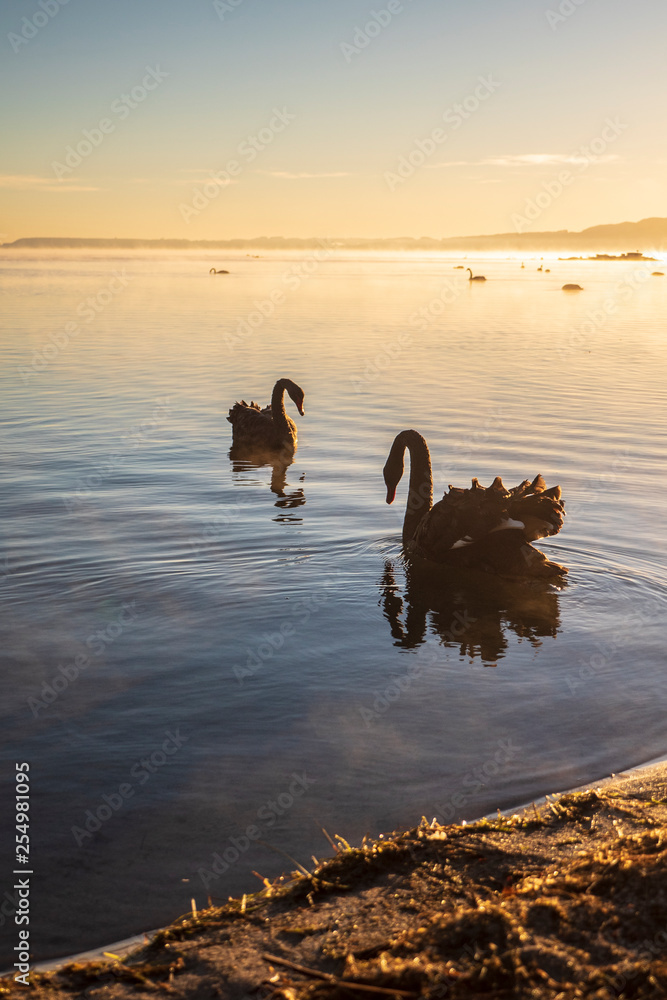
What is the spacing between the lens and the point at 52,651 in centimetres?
786

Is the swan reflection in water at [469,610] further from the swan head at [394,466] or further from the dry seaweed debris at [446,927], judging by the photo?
the dry seaweed debris at [446,927]

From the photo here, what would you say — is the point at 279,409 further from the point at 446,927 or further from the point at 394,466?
the point at 446,927

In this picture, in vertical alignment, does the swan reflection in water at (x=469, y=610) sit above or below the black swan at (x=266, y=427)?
below

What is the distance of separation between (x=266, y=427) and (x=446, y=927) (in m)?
14.1

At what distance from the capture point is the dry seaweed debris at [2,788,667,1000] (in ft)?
9.82

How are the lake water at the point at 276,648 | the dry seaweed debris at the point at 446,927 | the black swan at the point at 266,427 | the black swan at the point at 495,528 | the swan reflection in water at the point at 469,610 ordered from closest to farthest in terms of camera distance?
1. the dry seaweed debris at the point at 446,927
2. the lake water at the point at 276,648
3. the swan reflection in water at the point at 469,610
4. the black swan at the point at 495,528
5. the black swan at the point at 266,427

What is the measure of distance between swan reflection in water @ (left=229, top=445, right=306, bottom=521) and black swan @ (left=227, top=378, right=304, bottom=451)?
0.17 metres

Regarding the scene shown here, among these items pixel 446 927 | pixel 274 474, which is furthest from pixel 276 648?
pixel 274 474

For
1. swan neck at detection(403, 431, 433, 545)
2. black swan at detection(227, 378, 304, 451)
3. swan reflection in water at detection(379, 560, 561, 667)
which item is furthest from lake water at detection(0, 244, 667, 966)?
black swan at detection(227, 378, 304, 451)

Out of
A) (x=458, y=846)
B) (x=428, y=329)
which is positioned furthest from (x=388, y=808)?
(x=428, y=329)

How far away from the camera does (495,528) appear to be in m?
9.28

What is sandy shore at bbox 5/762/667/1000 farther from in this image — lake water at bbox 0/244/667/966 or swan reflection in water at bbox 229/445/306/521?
swan reflection in water at bbox 229/445/306/521

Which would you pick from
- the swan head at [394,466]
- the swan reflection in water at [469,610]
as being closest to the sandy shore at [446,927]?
the swan reflection in water at [469,610]

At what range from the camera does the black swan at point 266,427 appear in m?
16.9
